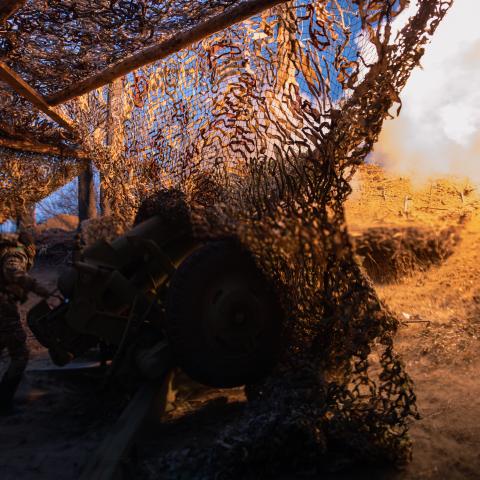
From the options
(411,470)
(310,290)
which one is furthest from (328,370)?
(411,470)

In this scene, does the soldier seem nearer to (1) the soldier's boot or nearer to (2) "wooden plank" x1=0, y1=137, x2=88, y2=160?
(1) the soldier's boot

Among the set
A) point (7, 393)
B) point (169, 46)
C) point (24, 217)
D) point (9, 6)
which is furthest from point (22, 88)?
point (24, 217)

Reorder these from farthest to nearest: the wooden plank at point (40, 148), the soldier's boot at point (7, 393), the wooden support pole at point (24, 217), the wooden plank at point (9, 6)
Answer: the wooden support pole at point (24, 217) → the wooden plank at point (40, 148) → the soldier's boot at point (7, 393) → the wooden plank at point (9, 6)

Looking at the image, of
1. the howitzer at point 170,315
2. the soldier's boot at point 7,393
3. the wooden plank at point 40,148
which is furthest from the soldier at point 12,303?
the wooden plank at point 40,148

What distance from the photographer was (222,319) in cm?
358

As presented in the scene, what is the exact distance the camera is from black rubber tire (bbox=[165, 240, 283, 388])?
11.5 ft

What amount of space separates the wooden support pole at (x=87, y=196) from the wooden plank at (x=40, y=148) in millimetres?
2913

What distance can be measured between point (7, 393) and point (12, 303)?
0.85 meters

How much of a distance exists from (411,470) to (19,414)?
339 centimetres

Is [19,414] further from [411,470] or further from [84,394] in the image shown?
[411,470]

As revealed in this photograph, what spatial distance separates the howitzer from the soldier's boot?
2.59ft

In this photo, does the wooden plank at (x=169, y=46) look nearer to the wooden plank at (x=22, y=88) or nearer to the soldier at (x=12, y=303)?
the wooden plank at (x=22, y=88)

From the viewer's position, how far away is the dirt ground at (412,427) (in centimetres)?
297

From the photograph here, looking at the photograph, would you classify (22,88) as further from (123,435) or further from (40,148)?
(40,148)
